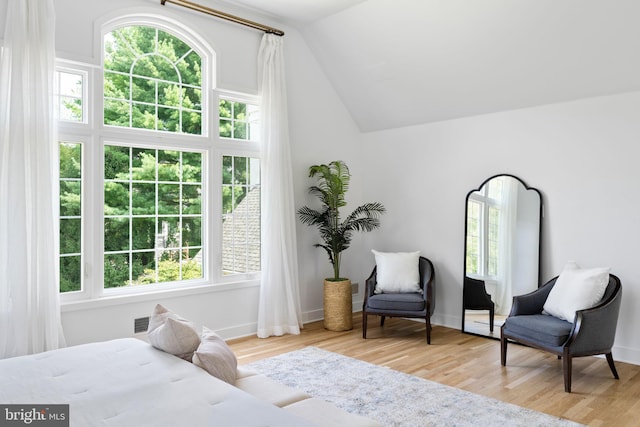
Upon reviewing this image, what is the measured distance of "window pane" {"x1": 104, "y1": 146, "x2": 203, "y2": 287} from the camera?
428 centimetres


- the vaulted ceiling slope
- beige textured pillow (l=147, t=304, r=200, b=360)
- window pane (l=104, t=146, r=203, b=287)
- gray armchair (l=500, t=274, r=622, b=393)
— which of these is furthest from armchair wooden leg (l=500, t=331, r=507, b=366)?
window pane (l=104, t=146, r=203, b=287)

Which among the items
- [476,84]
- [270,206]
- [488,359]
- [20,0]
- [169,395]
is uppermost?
[20,0]

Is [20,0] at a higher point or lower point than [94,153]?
higher

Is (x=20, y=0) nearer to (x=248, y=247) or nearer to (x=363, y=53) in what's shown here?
(x=248, y=247)

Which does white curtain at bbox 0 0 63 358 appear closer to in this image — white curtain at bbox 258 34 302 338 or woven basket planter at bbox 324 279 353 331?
white curtain at bbox 258 34 302 338

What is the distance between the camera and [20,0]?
11.7ft

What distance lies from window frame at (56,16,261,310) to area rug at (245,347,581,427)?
117cm

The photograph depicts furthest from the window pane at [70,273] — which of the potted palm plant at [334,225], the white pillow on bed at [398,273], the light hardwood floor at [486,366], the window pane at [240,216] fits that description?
the white pillow on bed at [398,273]

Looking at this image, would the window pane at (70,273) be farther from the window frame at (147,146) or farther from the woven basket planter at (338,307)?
the woven basket planter at (338,307)

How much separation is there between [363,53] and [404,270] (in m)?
2.43

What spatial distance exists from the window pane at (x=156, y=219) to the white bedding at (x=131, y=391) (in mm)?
1783

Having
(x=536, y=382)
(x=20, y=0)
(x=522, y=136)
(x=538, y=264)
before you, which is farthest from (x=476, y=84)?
(x=20, y=0)

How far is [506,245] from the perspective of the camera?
15.9ft

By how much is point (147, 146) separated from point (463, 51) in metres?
3.14
